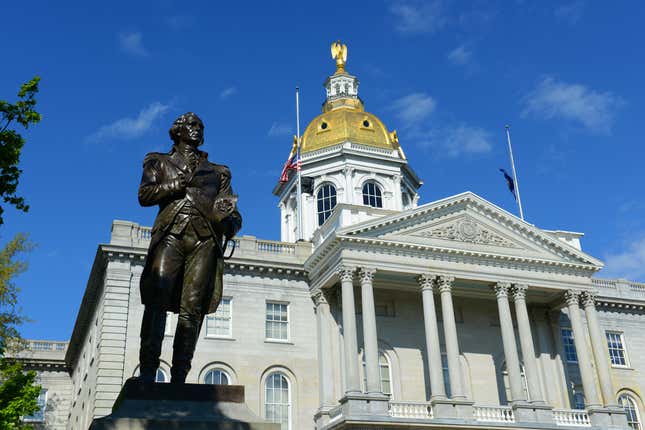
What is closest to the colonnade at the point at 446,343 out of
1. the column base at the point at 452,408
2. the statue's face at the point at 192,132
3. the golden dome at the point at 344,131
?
the column base at the point at 452,408

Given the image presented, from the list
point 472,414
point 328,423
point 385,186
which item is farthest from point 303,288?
point 385,186

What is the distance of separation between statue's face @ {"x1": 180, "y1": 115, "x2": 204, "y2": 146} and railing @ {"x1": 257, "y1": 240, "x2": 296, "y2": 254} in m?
29.8

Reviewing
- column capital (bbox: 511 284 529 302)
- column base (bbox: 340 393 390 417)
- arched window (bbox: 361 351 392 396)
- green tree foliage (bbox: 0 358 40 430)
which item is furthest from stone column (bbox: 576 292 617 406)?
green tree foliage (bbox: 0 358 40 430)

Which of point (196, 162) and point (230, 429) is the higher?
point (196, 162)

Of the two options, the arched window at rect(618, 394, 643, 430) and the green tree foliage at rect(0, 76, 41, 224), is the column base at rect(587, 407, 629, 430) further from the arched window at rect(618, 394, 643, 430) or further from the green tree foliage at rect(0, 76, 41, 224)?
the green tree foliage at rect(0, 76, 41, 224)

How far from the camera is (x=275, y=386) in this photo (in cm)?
3525

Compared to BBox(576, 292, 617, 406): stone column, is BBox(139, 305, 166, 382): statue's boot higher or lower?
lower

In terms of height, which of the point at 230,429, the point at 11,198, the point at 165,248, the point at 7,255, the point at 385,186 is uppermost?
the point at 385,186

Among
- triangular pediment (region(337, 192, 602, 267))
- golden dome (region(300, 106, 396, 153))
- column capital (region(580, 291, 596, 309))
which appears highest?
golden dome (region(300, 106, 396, 153))

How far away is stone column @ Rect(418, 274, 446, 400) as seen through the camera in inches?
1271

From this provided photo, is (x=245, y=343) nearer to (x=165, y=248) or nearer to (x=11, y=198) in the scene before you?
(x=11, y=198)

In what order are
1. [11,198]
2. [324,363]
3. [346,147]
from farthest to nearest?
[346,147] < [324,363] < [11,198]

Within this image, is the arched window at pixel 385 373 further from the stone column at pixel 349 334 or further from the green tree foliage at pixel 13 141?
the green tree foliage at pixel 13 141

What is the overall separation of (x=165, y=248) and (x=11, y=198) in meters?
9.48
